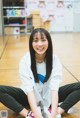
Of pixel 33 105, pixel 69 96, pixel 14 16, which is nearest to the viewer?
pixel 33 105

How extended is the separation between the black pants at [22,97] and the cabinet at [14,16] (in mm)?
7801

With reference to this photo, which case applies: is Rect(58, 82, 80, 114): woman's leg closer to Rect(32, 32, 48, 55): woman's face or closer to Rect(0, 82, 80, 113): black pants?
Rect(0, 82, 80, 113): black pants

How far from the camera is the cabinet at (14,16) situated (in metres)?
10.3

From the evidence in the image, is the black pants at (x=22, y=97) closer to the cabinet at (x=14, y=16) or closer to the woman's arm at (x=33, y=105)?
the woman's arm at (x=33, y=105)

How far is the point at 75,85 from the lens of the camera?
2639mm

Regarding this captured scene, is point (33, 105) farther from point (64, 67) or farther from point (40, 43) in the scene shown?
point (64, 67)

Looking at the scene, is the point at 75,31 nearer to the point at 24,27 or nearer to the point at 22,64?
the point at 24,27

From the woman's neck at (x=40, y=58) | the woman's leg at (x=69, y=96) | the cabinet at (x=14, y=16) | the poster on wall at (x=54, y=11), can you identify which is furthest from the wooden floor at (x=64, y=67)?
the poster on wall at (x=54, y=11)

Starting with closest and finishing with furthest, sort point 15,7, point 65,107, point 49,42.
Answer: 1. point 49,42
2. point 65,107
3. point 15,7

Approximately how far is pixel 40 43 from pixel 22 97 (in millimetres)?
589

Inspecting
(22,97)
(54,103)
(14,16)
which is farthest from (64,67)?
(14,16)

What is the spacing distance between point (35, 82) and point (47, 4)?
8.24 m

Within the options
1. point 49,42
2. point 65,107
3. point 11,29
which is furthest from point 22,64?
point 11,29

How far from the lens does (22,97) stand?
2629mm
